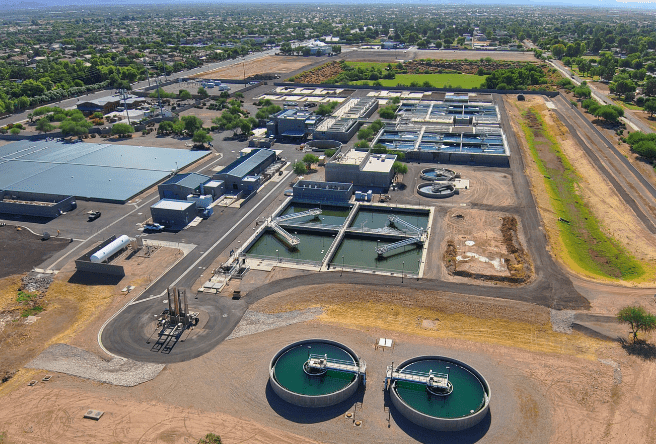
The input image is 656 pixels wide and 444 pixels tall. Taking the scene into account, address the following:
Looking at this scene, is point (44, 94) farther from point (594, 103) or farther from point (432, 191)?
point (594, 103)

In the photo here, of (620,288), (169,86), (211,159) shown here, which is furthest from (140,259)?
(169,86)

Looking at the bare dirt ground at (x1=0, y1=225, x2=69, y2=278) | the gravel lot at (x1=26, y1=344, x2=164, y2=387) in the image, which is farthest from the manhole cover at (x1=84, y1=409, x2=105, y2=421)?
the bare dirt ground at (x1=0, y1=225, x2=69, y2=278)

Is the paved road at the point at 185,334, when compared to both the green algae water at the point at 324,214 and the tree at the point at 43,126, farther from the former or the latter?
the tree at the point at 43,126

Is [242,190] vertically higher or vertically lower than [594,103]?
lower

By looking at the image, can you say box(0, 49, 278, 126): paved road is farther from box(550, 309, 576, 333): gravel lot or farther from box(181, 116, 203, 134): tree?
box(550, 309, 576, 333): gravel lot

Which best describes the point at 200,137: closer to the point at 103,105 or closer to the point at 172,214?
the point at 172,214

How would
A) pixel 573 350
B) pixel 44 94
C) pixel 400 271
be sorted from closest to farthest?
pixel 573 350
pixel 400 271
pixel 44 94

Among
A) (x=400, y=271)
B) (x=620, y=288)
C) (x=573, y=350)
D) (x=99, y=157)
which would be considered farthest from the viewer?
(x=99, y=157)
